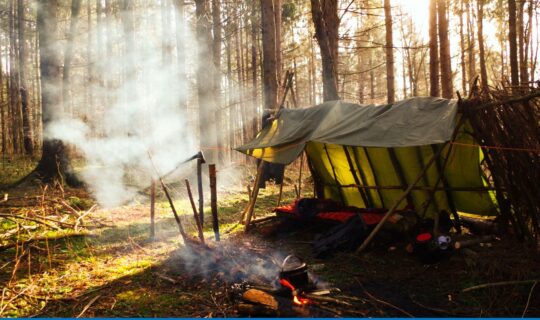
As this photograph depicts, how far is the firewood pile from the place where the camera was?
518 centimetres

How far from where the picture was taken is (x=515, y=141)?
17.3ft

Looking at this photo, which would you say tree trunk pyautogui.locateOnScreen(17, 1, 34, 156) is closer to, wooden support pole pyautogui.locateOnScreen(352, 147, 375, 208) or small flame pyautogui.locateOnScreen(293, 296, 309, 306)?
wooden support pole pyautogui.locateOnScreen(352, 147, 375, 208)

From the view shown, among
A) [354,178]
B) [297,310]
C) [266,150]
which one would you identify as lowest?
[297,310]

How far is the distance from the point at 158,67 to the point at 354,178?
1952 cm

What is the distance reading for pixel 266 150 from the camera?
757 cm

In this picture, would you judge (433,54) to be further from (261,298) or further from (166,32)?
(166,32)

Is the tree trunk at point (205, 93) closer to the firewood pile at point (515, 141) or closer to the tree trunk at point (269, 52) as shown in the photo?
the tree trunk at point (269, 52)

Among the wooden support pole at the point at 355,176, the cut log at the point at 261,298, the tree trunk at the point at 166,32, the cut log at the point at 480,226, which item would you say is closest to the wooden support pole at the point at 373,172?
the wooden support pole at the point at 355,176

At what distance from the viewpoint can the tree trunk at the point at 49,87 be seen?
35.1 feet

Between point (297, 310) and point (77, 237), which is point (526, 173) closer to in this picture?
point (297, 310)

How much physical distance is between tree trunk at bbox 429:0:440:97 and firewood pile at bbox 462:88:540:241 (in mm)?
6441

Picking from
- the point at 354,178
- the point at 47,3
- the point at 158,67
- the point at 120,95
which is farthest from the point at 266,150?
the point at 120,95

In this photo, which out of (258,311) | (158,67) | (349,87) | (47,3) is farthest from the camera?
(349,87)

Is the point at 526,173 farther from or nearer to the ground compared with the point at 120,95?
nearer to the ground
